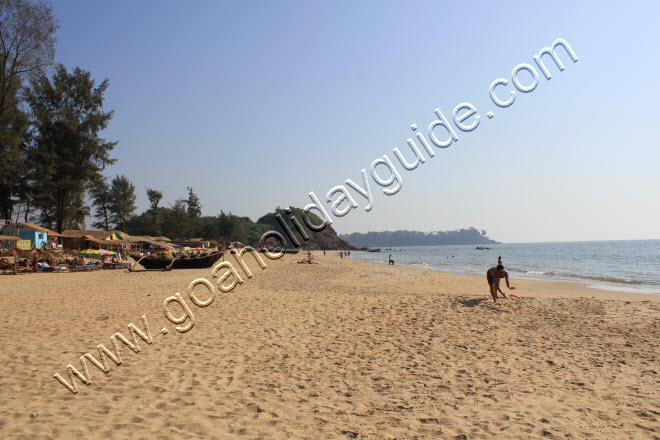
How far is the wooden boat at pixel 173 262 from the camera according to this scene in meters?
23.2

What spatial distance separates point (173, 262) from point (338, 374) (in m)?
20.6

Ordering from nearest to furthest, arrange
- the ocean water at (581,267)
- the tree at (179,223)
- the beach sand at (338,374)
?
the beach sand at (338,374), the ocean water at (581,267), the tree at (179,223)

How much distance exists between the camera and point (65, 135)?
29.2 meters

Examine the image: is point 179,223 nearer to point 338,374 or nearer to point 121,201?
point 121,201

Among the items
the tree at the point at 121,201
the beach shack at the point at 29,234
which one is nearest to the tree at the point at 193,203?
the tree at the point at 121,201

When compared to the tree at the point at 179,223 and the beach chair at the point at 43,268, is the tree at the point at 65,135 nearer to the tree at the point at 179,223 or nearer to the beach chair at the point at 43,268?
the beach chair at the point at 43,268

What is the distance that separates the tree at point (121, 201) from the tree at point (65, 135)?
1678 inches

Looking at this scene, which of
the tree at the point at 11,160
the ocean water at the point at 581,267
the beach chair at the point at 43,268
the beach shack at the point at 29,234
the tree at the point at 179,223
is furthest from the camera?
the tree at the point at 179,223

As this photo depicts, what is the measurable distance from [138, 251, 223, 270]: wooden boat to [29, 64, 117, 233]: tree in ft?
37.9

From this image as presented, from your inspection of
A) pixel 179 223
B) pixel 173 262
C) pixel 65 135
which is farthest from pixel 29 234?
pixel 179 223

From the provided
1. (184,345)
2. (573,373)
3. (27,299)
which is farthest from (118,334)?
(573,373)

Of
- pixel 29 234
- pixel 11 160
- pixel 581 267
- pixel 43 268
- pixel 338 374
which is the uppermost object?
pixel 11 160

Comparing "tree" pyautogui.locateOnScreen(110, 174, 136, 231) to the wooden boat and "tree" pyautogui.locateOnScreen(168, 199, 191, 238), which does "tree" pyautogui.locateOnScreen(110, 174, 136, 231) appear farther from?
the wooden boat

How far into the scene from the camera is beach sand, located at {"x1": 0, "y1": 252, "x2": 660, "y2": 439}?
3930mm
